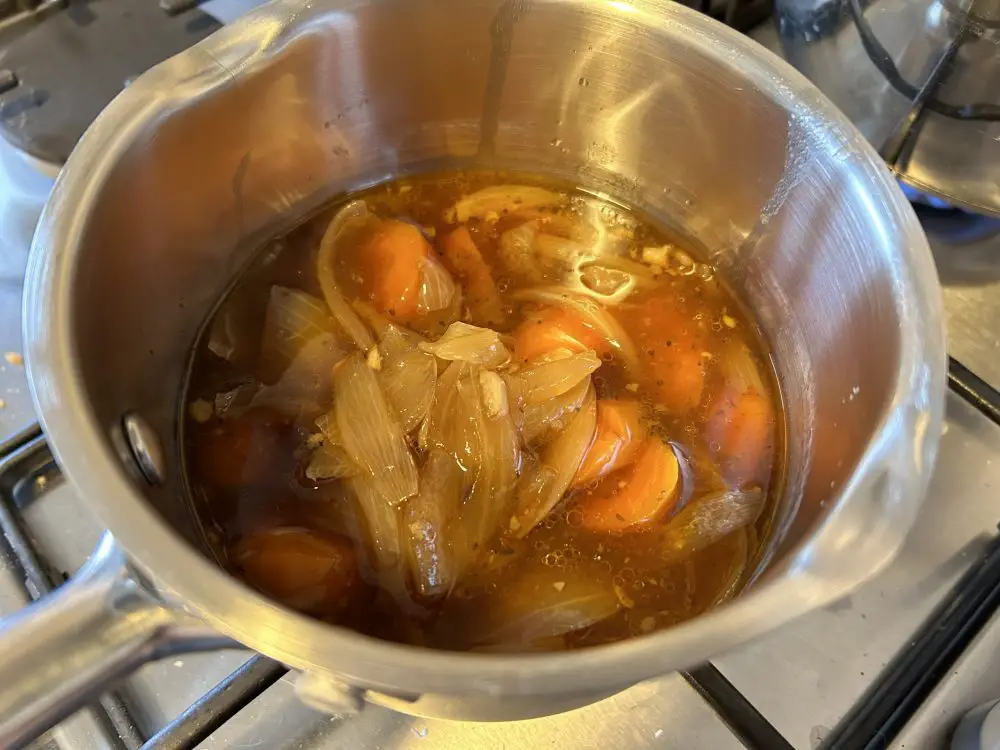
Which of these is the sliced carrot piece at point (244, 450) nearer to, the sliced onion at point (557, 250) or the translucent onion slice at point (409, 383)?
the translucent onion slice at point (409, 383)

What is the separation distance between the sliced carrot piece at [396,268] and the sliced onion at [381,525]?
0.20 meters

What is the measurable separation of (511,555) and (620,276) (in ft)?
1.11

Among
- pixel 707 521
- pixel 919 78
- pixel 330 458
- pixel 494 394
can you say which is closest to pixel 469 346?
pixel 494 394

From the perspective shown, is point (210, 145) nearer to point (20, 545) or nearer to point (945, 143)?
point (20, 545)

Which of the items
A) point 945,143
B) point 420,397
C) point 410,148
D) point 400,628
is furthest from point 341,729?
point 945,143

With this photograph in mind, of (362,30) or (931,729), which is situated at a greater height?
(362,30)

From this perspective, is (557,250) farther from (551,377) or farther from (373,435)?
(373,435)

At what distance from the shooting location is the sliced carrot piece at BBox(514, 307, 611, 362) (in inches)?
30.5

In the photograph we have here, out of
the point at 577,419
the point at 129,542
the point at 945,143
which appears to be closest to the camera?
the point at 129,542

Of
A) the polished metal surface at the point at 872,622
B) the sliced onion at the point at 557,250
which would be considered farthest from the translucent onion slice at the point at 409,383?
the polished metal surface at the point at 872,622

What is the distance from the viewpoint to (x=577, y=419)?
722 mm

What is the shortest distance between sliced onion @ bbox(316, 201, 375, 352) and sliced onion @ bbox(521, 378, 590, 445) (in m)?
0.16

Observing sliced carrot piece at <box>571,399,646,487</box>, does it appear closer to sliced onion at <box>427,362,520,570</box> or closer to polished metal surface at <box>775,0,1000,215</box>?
sliced onion at <box>427,362,520,570</box>

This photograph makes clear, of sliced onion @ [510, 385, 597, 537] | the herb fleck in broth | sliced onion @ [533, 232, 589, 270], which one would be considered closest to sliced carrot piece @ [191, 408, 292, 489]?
the herb fleck in broth
